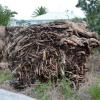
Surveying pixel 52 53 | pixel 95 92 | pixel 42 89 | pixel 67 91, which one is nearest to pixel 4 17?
pixel 52 53

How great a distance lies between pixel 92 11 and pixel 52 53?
3872mm

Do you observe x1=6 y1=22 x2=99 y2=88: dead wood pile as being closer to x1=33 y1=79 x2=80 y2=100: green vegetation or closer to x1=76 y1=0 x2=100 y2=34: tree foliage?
x1=33 y1=79 x2=80 y2=100: green vegetation

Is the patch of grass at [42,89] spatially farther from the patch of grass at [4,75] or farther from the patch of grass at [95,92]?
the patch of grass at [4,75]

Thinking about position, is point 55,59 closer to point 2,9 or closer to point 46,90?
point 46,90

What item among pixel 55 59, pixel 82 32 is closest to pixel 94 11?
pixel 82 32

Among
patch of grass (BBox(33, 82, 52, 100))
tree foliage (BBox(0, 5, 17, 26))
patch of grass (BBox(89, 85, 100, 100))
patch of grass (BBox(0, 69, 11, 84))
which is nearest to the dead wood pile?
patch of grass (BBox(33, 82, 52, 100))

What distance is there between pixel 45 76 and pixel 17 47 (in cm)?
132

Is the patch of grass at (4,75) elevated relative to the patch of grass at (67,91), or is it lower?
lower

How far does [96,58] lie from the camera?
13.3 metres

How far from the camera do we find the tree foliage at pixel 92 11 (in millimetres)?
13561

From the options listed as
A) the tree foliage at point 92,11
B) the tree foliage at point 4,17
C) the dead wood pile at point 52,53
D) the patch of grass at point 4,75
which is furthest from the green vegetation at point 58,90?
the tree foliage at point 4,17

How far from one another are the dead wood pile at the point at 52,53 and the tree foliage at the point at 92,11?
1.48 m

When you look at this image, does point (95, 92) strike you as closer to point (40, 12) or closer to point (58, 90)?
point (58, 90)

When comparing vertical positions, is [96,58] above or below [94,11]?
below
